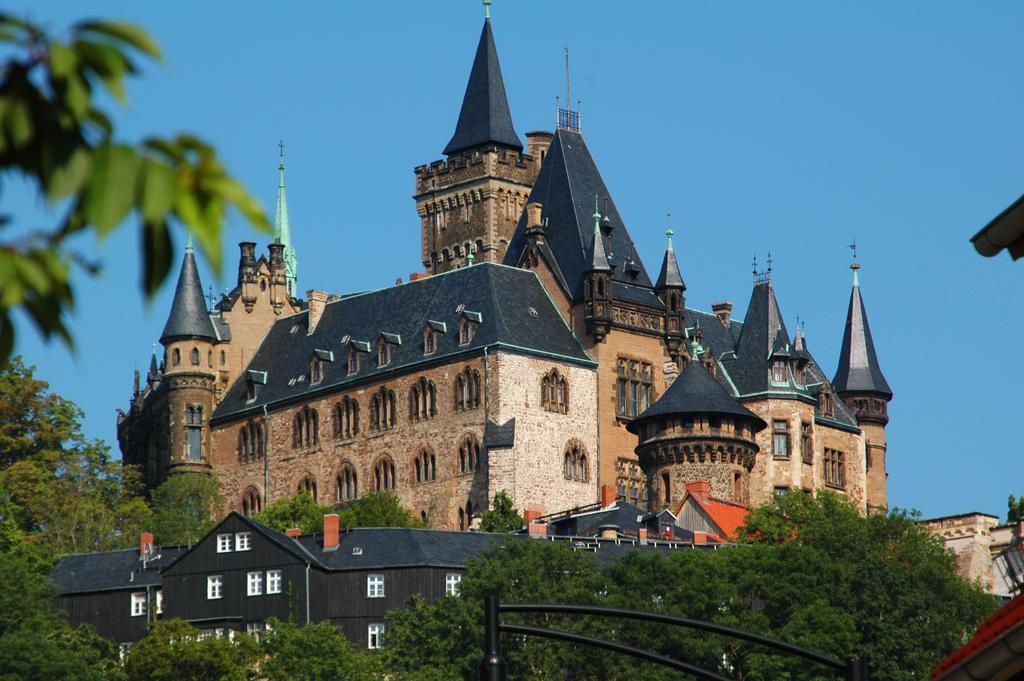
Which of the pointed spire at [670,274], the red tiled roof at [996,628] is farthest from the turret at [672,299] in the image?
the red tiled roof at [996,628]

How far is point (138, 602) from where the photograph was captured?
9875 centimetres

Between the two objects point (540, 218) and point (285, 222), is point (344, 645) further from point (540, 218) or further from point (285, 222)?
point (285, 222)

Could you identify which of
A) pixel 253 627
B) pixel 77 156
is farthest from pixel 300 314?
pixel 77 156

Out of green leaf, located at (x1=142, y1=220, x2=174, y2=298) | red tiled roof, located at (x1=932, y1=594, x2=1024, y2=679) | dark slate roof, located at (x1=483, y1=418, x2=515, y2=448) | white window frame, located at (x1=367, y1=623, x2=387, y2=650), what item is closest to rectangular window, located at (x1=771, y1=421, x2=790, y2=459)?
dark slate roof, located at (x1=483, y1=418, x2=515, y2=448)

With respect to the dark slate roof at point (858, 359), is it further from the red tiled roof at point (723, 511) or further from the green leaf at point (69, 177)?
the green leaf at point (69, 177)

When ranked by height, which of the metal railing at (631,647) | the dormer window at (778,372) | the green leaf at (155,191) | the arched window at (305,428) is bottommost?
the metal railing at (631,647)

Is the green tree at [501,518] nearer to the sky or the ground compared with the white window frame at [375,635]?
nearer to the sky

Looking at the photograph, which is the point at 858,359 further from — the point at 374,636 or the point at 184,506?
the point at 374,636

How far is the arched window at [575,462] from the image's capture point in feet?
355

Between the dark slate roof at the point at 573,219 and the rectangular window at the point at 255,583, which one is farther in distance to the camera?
the dark slate roof at the point at 573,219

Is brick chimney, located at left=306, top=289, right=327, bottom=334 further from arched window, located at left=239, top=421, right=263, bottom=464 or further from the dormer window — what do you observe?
the dormer window

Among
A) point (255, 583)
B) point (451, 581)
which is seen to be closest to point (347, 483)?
point (255, 583)

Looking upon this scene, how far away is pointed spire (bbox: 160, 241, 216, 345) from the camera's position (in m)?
125

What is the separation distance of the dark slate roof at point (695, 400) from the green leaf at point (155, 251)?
341ft
